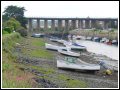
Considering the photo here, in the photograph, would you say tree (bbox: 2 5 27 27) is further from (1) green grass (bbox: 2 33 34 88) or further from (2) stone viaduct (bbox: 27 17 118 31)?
(1) green grass (bbox: 2 33 34 88)

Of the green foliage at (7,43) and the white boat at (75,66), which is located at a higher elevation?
the green foliage at (7,43)

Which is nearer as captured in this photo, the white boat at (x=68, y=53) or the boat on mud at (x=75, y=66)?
the boat on mud at (x=75, y=66)

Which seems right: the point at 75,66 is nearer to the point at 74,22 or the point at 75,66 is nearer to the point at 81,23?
the point at 74,22

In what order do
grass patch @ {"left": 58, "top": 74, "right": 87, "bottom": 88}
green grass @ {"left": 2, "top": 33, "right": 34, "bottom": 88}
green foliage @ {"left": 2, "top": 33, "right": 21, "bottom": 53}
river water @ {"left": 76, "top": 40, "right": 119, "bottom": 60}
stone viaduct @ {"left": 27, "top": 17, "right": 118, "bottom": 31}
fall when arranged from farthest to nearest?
1. stone viaduct @ {"left": 27, "top": 17, "right": 118, "bottom": 31}
2. river water @ {"left": 76, "top": 40, "right": 119, "bottom": 60}
3. green foliage @ {"left": 2, "top": 33, "right": 21, "bottom": 53}
4. grass patch @ {"left": 58, "top": 74, "right": 87, "bottom": 88}
5. green grass @ {"left": 2, "top": 33, "right": 34, "bottom": 88}

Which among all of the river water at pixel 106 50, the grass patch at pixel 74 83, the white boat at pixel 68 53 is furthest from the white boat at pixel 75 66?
the river water at pixel 106 50

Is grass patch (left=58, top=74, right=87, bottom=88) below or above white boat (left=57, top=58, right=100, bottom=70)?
below

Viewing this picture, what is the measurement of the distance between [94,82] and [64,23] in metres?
121

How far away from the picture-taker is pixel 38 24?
131125 millimetres

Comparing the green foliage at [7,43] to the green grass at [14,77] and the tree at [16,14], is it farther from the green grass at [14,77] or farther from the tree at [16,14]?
the tree at [16,14]

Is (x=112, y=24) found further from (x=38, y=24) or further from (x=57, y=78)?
(x=57, y=78)

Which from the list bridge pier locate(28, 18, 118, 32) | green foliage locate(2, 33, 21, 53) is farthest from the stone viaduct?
green foliage locate(2, 33, 21, 53)

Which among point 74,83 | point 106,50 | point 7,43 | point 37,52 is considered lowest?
point 106,50

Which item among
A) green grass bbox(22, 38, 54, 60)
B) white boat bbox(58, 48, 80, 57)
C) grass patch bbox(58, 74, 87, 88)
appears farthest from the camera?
white boat bbox(58, 48, 80, 57)

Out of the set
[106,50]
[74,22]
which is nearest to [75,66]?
[106,50]
